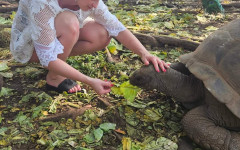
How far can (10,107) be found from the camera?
2.50m

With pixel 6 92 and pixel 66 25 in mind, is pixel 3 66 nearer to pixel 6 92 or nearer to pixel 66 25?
pixel 6 92

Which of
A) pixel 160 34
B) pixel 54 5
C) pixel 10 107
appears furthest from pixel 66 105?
pixel 160 34

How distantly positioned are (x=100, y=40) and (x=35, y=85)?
32.0 inches

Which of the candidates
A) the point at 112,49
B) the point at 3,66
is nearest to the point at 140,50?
the point at 112,49

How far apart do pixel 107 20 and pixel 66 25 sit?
1.58 ft

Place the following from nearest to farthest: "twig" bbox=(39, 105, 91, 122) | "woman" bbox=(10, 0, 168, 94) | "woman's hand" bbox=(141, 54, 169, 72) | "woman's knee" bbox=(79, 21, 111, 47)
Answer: "woman" bbox=(10, 0, 168, 94), "twig" bbox=(39, 105, 91, 122), "woman's hand" bbox=(141, 54, 169, 72), "woman's knee" bbox=(79, 21, 111, 47)

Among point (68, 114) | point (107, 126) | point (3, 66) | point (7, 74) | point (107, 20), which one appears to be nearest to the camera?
point (107, 126)

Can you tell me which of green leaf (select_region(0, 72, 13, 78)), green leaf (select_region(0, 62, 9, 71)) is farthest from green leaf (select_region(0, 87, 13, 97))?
green leaf (select_region(0, 62, 9, 71))

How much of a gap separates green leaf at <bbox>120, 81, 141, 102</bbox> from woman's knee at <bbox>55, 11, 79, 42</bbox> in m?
0.66

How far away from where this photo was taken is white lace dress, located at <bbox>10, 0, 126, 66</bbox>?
2.24 meters

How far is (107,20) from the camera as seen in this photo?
2758 millimetres

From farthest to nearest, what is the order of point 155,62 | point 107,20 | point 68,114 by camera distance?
point 107,20
point 155,62
point 68,114

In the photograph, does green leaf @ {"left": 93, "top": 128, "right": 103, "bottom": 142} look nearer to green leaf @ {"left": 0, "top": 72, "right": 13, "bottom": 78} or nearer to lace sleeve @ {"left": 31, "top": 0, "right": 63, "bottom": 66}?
lace sleeve @ {"left": 31, "top": 0, "right": 63, "bottom": 66}

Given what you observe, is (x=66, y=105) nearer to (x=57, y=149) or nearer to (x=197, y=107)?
(x=57, y=149)
